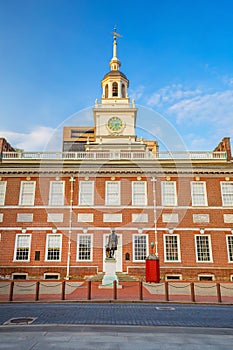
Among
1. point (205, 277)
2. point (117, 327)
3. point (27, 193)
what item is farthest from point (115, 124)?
point (117, 327)

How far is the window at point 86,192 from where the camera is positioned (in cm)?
2638

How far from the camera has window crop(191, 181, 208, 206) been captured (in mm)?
26406

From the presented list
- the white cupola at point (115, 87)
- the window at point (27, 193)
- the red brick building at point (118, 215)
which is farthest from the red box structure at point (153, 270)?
the white cupola at point (115, 87)

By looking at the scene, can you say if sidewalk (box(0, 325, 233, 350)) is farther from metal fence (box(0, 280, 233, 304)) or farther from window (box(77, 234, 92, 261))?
window (box(77, 234, 92, 261))

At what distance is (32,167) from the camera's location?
26875 millimetres

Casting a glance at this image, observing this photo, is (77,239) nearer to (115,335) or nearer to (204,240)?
(204,240)

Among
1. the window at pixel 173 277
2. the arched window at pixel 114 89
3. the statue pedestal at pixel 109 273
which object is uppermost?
the arched window at pixel 114 89

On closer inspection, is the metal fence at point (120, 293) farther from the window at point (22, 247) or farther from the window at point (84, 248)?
the window at point (22, 247)

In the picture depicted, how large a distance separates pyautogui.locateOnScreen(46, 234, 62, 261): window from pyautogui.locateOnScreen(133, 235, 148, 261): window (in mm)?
6323

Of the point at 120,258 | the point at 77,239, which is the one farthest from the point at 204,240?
the point at 77,239

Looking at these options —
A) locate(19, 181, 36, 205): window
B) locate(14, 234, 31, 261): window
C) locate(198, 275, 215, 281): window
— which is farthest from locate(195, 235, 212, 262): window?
locate(19, 181, 36, 205): window

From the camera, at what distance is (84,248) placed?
2523cm

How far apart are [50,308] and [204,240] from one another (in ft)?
56.1

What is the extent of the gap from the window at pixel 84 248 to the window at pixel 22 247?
421 centimetres
